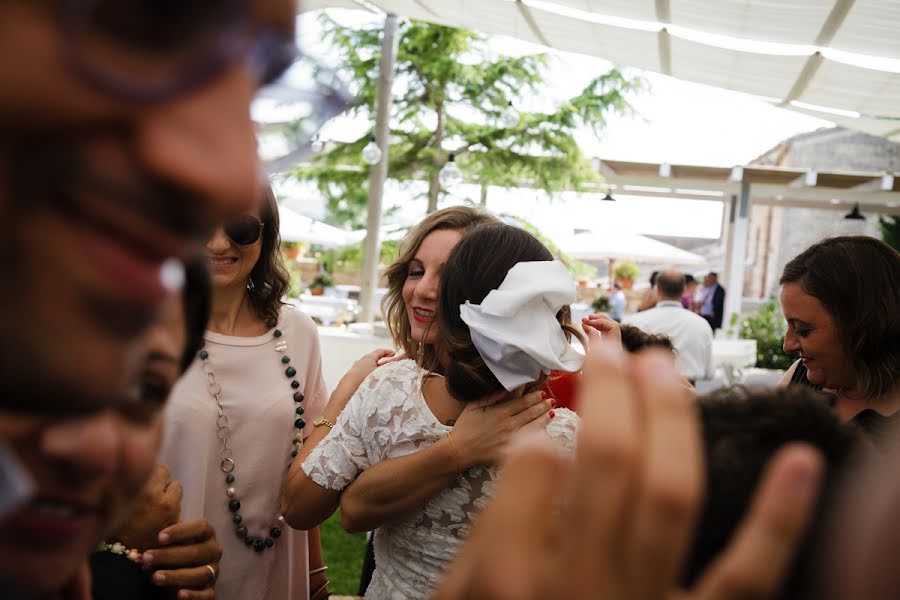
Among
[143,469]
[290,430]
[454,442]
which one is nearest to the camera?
[143,469]

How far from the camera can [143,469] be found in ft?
1.93

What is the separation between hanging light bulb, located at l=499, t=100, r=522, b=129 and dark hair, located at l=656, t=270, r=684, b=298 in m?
7.33

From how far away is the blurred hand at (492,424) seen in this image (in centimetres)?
185

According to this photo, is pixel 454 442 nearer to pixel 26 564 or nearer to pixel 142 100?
pixel 26 564

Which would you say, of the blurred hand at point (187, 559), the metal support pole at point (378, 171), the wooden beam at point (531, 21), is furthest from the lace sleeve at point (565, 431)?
the metal support pole at point (378, 171)

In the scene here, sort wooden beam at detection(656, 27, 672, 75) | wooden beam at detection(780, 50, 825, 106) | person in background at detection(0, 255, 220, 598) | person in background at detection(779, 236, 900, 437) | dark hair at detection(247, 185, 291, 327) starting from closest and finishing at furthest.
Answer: person in background at detection(0, 255, 220, 598) < dark hair at detection(247, 185, 291, 327) < person in background at detection(779, 236, 900, 437) < wooden beam at detection(780, 50, 825, 106) < wooden beam at detection(656, 27, 672, 75)

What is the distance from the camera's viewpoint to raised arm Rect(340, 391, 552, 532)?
6.08 feet

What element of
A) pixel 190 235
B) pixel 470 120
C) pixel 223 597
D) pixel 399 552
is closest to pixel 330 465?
pixel 399 552

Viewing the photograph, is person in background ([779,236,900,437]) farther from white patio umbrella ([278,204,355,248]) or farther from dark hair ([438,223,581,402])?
white patio umbrella ([278,204,355,248])

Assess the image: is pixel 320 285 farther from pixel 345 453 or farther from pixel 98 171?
pixel 98 171

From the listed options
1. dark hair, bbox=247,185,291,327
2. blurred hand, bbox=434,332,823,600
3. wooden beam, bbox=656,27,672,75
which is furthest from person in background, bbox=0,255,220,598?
wooden beam, bbox=656,27,672,75

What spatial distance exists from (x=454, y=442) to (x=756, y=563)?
1455 millimetres

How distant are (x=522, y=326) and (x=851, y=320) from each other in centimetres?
163

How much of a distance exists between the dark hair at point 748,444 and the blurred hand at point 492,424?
38.0 inches
